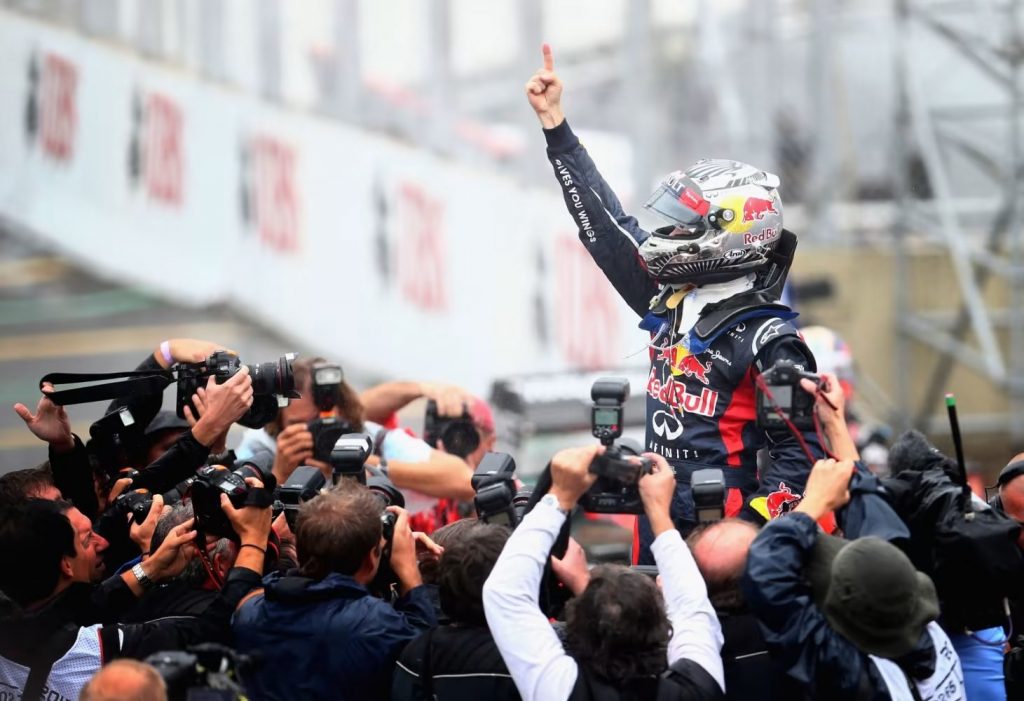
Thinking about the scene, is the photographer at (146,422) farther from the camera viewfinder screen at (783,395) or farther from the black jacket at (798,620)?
the black jacket at (798,620)

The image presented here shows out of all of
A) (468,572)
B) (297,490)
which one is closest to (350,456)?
(297,490)

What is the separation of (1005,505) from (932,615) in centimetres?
89

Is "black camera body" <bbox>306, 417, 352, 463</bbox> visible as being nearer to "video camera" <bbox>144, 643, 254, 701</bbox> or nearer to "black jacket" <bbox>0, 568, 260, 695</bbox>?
"black jacket" <bbox>0, 568, 260, 695</bbox>

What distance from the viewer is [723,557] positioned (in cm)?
369

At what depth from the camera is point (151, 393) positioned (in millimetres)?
4645

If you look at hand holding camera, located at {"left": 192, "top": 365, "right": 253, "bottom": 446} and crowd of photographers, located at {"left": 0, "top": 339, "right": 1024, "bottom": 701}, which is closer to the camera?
crowd of photographers, located at {"left": 0, "top": 339, "right": 1024, "bottom": 701}

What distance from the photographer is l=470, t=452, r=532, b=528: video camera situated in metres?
3.84

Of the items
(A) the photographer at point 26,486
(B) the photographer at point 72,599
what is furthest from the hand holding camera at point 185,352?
(B) the photographer at point 72,599

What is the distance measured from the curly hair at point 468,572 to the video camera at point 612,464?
9.7 inches

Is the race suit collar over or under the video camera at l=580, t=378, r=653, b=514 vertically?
over

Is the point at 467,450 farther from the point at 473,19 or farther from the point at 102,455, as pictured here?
the point at 473,19

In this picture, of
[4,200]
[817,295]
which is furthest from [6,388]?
[817,295]

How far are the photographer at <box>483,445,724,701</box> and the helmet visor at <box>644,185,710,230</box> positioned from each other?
94 centimetres

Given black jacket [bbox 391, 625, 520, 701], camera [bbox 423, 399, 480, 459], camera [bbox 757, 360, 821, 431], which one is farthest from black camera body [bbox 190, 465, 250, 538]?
camera [bbox 423, 399, 480, 459]
